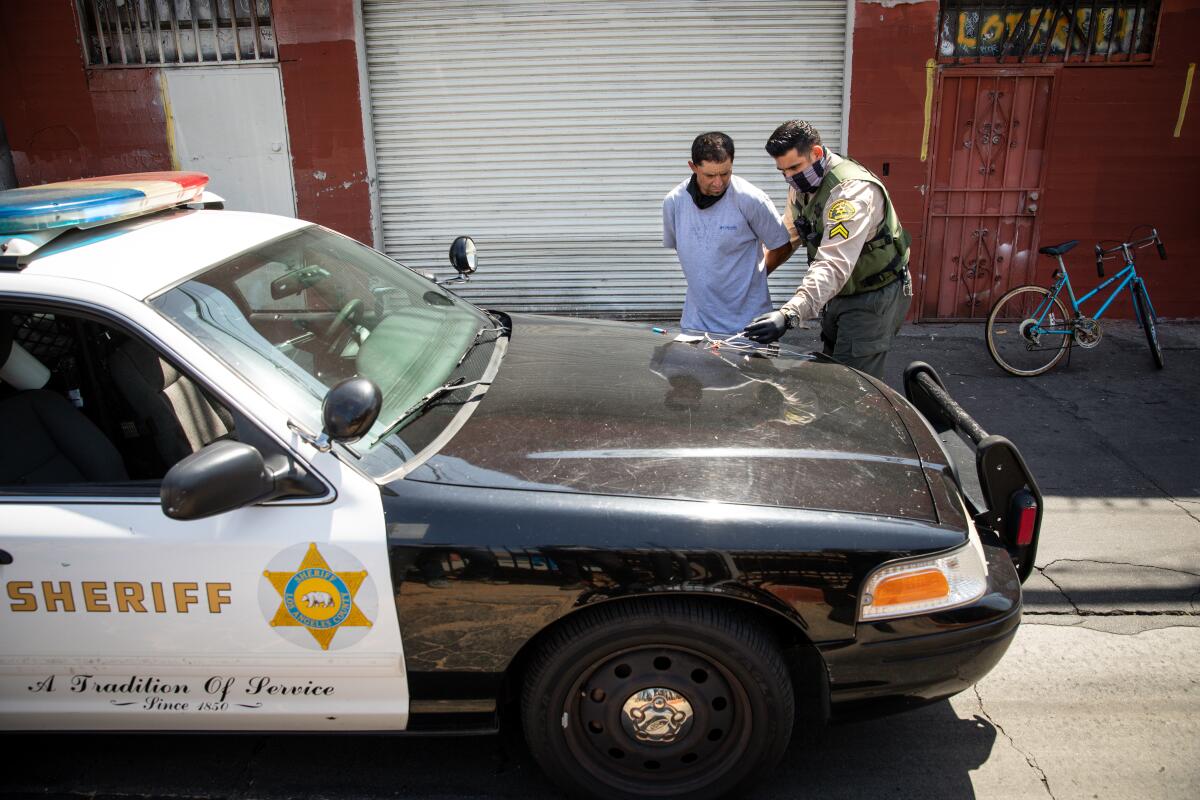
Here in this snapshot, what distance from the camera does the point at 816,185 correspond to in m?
4.33

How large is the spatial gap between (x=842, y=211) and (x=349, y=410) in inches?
105

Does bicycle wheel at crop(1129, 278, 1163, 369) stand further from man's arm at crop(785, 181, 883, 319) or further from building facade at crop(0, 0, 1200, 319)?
man's arm at crop(785, 181, 883, 319)

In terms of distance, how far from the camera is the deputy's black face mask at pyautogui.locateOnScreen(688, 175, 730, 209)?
4333 mm

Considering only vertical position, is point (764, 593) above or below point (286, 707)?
above

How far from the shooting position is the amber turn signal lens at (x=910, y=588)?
239 centimetres

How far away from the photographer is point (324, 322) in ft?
10.2

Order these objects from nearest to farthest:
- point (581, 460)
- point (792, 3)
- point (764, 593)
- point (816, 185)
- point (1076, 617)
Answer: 1. point (764, 593)
2. point (581, 460)
3. point (1076, 617)
4. point (816, 185)
5. point (792, 3)

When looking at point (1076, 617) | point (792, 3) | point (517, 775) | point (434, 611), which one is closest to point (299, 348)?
point (434, 611)

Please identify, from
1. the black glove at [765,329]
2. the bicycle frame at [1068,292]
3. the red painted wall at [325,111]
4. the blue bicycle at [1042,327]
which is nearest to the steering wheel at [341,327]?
the black glove at [765,329]

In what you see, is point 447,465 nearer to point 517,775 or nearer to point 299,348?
point 299,348

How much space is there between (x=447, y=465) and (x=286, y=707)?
2.59 ft

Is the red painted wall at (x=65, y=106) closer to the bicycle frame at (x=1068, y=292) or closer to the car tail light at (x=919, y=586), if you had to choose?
the bicycle frame at (x=1068, y=292)

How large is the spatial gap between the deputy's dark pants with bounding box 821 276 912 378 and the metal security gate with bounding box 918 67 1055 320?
3775mm

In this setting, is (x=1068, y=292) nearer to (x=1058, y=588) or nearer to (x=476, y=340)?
(x=1058, y=588)
